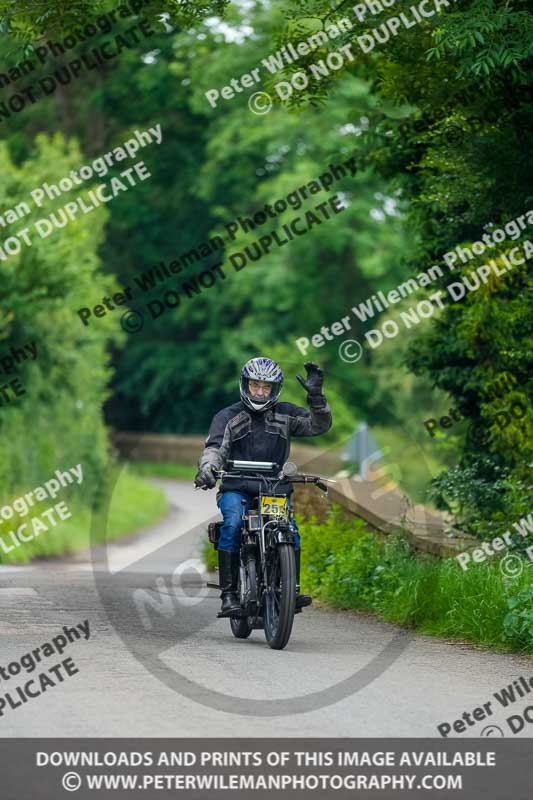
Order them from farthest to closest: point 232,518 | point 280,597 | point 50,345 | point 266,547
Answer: point 50,345 < point 232,518 < point 266,547 < point 280,597

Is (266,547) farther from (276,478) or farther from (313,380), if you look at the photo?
(313,380)

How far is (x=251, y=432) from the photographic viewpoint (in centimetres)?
1143

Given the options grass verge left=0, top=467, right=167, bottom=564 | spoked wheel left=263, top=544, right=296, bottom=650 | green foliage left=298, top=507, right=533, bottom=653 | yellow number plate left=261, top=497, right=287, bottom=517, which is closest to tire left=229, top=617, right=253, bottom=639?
spoked wheel left=263, top=544, right=296, bottom=650

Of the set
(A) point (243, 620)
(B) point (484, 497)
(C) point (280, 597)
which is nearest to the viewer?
(C) point (280, 597)

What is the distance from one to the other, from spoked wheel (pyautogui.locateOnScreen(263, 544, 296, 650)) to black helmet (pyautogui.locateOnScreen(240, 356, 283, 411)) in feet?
3.57

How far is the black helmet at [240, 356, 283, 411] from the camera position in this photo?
11.2 metres

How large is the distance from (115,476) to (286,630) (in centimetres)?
2567

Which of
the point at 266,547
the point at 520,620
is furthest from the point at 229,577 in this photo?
the point at 520,620

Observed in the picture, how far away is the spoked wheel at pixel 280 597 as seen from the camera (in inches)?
418

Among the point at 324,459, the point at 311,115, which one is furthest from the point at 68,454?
the point at 311,115

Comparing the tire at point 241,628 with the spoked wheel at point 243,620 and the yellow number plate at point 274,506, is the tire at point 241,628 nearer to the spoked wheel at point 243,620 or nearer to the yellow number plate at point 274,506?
the spoked wheel at point 243,620

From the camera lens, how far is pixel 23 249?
90.4ft

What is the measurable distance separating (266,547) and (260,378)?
1196 mm
